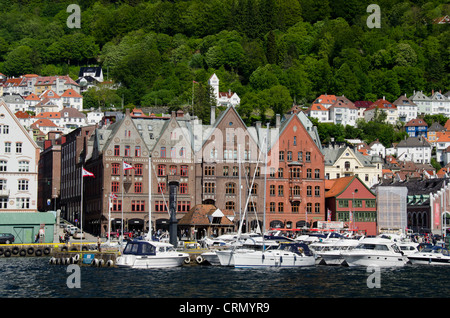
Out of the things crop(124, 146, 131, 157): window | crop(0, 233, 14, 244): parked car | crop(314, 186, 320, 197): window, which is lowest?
crop(0, 233, 14, 244): parked car

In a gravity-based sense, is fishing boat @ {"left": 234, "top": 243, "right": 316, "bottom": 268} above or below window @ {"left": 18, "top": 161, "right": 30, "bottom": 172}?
below

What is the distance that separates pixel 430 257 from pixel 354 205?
4130 centimetres

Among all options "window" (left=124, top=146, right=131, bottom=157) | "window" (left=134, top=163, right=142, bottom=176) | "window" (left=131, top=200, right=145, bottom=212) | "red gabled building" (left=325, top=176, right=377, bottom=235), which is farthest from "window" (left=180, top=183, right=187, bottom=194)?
"red gabled building" (left=325, top=176, right=377, bottom=235)

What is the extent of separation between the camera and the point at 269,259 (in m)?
70.8

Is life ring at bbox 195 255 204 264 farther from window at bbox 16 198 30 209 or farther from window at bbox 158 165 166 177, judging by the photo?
window at bbox 16 198 30 209

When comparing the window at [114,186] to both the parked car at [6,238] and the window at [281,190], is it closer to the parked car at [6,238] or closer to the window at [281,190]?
the parked car at [6,238]

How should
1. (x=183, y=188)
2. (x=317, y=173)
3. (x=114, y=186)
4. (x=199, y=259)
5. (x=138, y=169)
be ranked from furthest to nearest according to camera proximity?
(x=317, y=173) < (x=183, y=188) < (x=138, y=169) < (x=114, y=186) < (x=199, y=259)

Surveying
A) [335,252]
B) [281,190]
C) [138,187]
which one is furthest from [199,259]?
[281,190]

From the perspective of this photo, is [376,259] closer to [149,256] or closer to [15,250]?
[149,256]

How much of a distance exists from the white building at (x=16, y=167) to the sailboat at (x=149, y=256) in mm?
38835

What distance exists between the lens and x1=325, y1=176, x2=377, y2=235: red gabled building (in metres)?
119

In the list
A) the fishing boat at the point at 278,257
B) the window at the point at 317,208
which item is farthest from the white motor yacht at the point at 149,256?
the window at the point at 317,208

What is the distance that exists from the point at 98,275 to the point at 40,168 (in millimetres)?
97392

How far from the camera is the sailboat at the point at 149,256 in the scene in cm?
6825
